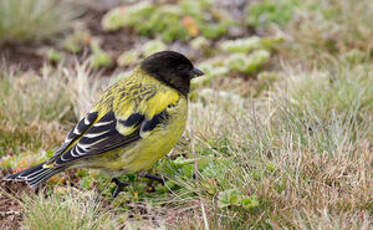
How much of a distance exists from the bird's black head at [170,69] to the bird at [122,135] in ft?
0.47

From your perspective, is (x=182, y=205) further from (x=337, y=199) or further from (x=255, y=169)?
(x=337, y=199)

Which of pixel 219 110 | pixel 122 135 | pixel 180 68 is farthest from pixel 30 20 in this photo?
pixel 122 135

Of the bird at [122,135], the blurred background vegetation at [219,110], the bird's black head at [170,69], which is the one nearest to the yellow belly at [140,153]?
the bird at [122,135]

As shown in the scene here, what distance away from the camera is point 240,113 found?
4844 mm

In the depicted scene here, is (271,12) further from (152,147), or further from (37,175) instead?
(37,175)

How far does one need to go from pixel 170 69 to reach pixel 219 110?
2.83ft

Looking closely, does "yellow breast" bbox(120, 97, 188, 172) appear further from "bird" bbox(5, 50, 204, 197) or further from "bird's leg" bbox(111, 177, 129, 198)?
"bird's leg" bbox(111, 177, 129, 198)

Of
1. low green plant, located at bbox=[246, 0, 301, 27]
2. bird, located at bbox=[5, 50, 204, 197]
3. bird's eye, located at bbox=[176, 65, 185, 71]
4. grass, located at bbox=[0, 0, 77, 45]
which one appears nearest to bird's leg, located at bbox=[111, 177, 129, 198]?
bird, located at bbox=[5, 50, 204, 197]

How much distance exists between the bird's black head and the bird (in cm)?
14

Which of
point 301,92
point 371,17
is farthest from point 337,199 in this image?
point 371,17

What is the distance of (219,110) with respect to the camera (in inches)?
203

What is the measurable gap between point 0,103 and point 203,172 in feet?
7.45

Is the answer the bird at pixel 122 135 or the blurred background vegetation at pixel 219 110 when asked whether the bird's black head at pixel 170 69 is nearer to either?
the bird at pixel 122 135

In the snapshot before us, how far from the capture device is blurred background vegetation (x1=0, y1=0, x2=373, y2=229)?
352 centimetres
